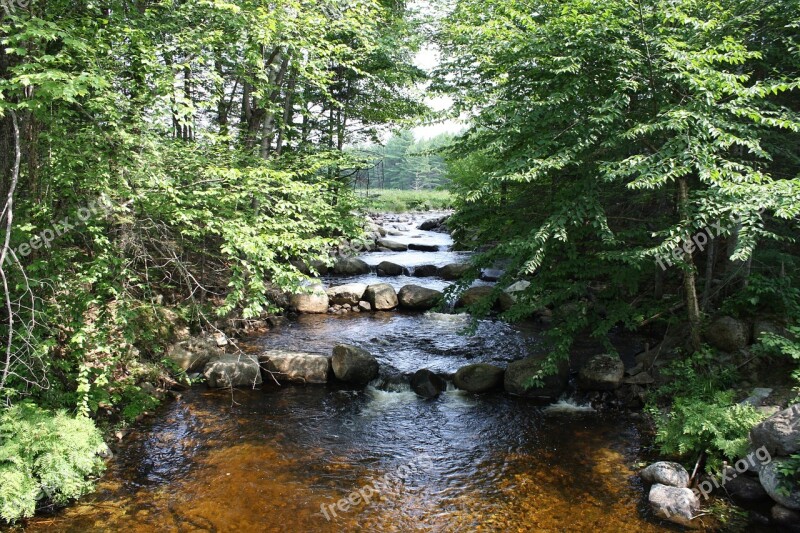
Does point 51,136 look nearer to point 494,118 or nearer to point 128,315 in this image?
point 128,315

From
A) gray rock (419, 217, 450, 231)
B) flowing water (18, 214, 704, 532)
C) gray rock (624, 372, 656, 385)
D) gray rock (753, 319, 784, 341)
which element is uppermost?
gray rock (419, 217, 450, 231)

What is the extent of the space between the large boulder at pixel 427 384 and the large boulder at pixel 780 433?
15.6 feet

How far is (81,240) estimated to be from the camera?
663 centimetres

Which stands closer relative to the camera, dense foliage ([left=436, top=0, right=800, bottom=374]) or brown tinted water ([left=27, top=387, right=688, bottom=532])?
brown tinted water ([left=27, top=387, right=688, bottom=532])

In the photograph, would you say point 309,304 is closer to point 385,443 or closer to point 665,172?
point 385,443

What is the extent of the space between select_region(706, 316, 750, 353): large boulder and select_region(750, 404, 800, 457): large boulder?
2.01 m

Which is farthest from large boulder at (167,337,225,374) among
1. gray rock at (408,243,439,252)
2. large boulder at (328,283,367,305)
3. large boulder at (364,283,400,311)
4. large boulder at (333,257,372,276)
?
gray rock at (408,243,439,252)

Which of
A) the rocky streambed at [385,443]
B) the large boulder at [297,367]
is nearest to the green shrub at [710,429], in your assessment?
the rocky streambed at [385,443]

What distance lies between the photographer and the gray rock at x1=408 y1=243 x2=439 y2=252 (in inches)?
873

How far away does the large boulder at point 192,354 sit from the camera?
901 centimetres

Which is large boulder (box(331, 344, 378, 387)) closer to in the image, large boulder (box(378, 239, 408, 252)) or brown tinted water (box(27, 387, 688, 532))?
brown tinted water (box(27, 387, 688, 532))

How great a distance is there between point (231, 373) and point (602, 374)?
687 centimetres

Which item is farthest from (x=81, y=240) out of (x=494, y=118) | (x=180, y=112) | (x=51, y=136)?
(x=494, y=118)

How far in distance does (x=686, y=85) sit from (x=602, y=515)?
5758 mm
